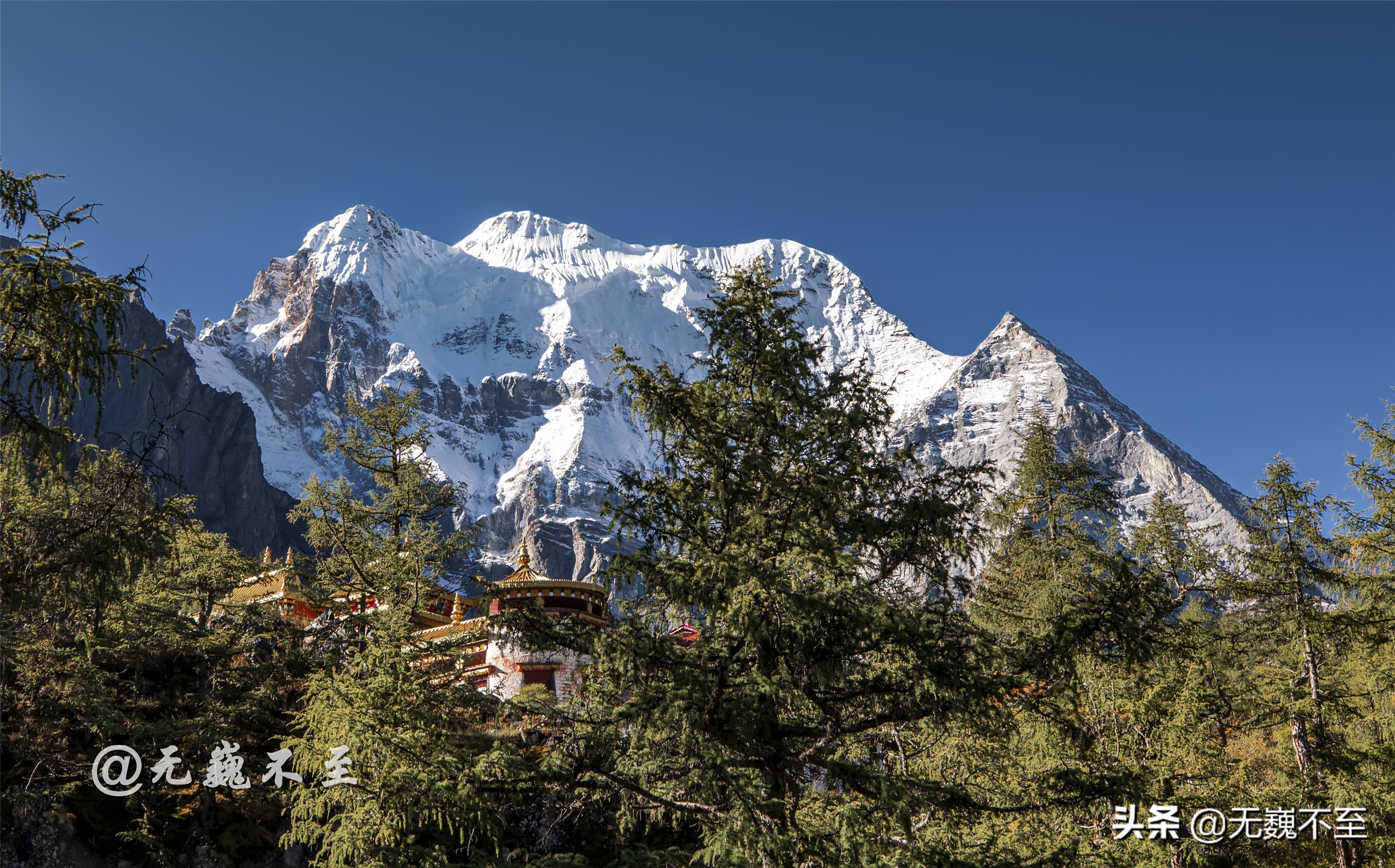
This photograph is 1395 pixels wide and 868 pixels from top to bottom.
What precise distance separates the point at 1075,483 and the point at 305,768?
48.2 ft

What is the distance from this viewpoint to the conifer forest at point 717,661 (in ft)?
23.6

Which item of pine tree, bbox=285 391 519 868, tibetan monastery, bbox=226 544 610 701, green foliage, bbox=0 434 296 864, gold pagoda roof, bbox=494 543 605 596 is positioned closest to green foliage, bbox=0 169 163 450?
pine tree, bbox=285 391 519 868

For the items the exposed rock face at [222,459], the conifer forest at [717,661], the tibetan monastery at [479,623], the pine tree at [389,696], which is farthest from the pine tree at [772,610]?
the exposed rock face at [222,459]

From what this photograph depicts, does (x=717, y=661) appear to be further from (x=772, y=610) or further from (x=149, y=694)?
(x=149, y=694)

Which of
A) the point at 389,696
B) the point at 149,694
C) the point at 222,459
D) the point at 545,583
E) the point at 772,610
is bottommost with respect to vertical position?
the point at 389,696

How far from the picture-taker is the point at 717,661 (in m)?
7.70

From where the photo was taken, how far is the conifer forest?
719 cm

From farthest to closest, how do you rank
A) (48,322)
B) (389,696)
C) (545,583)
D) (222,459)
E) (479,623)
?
(222,459) < (545,583) < (479,623) < (389,696) < (48,322)

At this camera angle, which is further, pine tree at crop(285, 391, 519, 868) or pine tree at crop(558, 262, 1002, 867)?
pine tree at crop(285, 391, 519, 868)

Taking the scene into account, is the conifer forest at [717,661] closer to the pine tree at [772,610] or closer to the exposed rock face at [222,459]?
the pine tree at [772,610]

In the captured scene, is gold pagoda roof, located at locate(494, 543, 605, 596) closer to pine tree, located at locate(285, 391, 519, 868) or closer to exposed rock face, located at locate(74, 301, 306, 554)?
pine tree, located at locate(285, 391, 519, 868)

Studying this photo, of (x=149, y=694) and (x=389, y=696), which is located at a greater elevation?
(x=149, y=694)

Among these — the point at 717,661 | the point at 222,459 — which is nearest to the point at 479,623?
the point at 717,661

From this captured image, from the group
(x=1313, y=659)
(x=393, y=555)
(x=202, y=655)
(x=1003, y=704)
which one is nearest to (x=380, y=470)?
(x=393, y=555)
